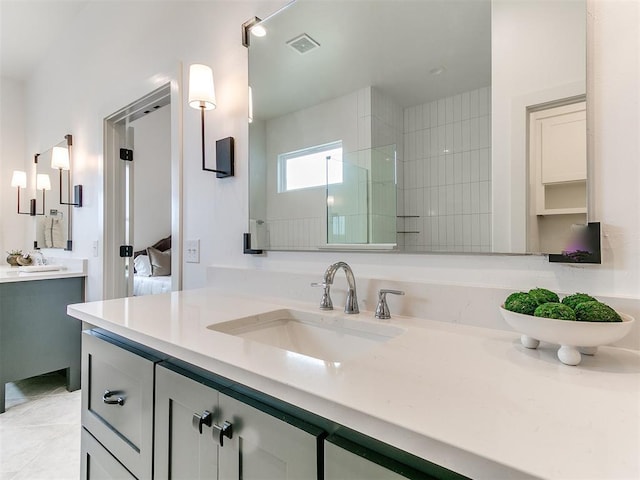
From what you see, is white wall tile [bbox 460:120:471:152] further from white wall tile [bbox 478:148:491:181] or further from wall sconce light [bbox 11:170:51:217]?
wall sconce light [bbox 11:170:51:217]

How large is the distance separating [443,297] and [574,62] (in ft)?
2.05

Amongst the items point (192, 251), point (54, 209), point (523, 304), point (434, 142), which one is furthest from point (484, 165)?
point (54, 209)

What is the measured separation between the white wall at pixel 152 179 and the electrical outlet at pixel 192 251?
6.67 feet

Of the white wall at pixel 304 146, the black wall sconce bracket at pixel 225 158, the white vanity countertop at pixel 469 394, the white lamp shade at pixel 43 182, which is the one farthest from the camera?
the white lamp shade at pixel 43 182

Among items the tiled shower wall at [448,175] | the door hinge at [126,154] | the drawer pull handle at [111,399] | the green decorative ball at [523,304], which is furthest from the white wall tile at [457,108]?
the door hinge at [126,154]

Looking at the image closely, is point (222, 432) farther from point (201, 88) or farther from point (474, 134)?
point (201, 88)

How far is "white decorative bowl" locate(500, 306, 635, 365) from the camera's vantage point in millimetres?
547

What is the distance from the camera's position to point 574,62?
0.76 meters

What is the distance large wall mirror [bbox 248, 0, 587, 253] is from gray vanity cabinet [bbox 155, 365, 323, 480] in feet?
2.04

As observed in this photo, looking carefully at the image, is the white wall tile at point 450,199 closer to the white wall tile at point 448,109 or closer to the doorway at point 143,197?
the white wall tile at point 448,109

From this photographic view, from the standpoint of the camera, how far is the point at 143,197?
11.4 feet

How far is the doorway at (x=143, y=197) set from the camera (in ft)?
5.85

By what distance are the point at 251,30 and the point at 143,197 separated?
2.61m

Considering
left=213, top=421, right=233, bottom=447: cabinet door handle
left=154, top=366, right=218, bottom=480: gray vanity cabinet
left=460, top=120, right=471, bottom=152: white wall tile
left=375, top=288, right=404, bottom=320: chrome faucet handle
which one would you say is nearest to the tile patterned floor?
left=154, top=366, right=218, bottom=480: gray vanity cabinet
